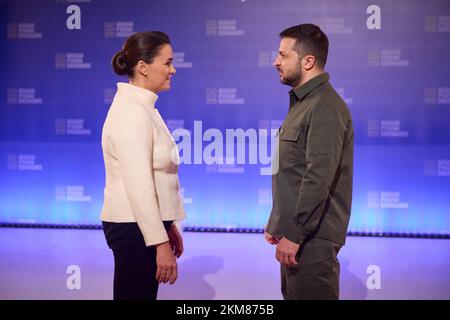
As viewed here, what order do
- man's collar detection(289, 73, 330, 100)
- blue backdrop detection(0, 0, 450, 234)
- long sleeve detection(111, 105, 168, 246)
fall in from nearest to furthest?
long sleeve detection(111, 105, 168, 246), man's collar detection(289, 73, 330, 100), blue backdrop detection(0, 0, 450, 234)

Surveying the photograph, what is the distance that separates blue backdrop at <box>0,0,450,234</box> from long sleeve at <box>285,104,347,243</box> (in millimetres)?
3140

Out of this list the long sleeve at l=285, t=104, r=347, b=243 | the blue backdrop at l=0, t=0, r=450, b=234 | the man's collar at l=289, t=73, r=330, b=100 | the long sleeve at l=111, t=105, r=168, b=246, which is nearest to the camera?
the long sleeve at l=111, t=105, r=168, b=246

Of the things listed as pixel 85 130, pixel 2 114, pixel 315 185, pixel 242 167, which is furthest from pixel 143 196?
pixel 2 114

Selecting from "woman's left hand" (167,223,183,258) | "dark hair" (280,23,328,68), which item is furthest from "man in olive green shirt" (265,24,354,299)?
"woman's left hand" (167,223,183,258)

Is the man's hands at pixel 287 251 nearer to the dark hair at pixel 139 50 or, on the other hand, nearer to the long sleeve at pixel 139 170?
the long sleeve at pixel 139 170

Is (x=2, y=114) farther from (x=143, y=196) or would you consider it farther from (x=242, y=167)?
(x=143, y=196)

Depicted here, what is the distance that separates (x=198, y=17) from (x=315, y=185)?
3.52 m

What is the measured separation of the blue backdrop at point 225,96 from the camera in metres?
4.72

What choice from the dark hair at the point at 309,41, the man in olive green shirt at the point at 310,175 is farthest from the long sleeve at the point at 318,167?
the dark hair at the point at 309,41

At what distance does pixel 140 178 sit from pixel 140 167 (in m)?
0.03

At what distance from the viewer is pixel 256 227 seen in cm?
491

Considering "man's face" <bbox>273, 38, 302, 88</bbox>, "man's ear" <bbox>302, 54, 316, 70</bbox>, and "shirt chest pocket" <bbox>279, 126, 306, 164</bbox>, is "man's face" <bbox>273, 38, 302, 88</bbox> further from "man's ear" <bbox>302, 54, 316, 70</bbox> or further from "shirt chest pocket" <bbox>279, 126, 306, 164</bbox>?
"shirt chest pocket" <bbox>279, 126, 306, 164</bbox>

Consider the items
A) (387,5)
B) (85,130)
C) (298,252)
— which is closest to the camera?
(298,252)

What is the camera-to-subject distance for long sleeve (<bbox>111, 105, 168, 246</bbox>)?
1.61 meters
